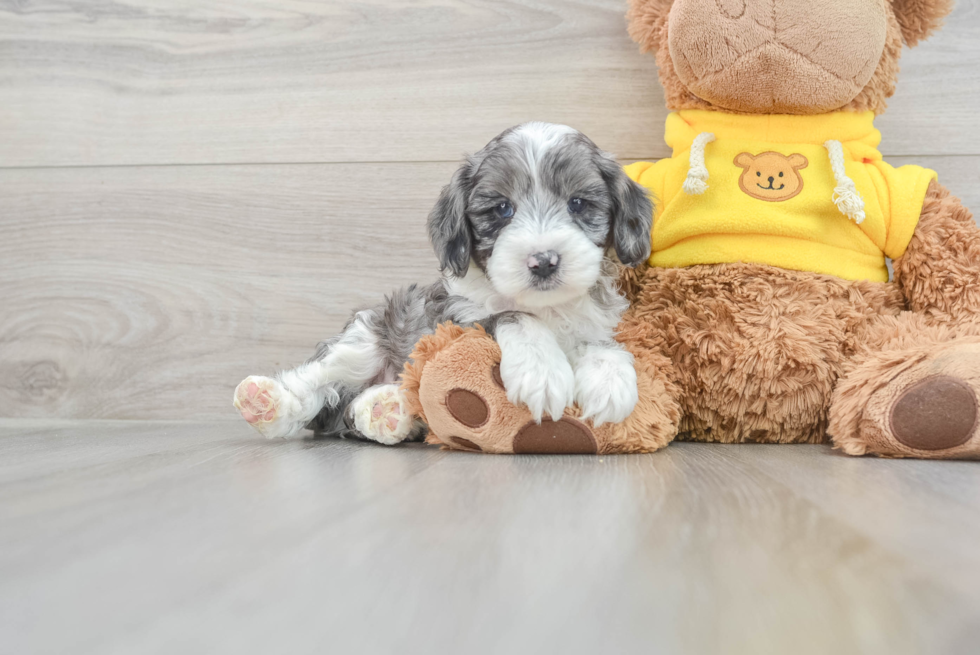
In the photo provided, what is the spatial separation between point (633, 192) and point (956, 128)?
1124 mm

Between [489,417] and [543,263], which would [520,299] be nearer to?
[543,263]

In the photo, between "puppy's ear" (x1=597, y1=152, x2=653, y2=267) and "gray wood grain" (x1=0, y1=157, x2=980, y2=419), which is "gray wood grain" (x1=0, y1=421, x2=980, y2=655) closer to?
"puppy's ear" (x1=597, y1=152, x2=653, y2=267)

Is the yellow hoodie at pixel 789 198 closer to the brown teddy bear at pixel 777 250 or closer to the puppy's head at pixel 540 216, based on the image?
the brown teddy bear at pixel 777 250

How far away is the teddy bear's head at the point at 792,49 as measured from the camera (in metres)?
1.57

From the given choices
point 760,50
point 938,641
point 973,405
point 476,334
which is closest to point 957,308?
point 973,405

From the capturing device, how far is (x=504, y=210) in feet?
5.01

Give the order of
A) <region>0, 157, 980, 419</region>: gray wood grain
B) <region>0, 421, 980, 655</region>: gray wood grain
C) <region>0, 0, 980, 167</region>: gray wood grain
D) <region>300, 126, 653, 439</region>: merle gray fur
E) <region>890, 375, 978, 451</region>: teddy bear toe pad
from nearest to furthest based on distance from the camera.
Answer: <region>0, 421, 980, 655</region>: gray wood grain → <region>890, 375, 978, 451</region>: teddy bear toe pad → <region>300, 126, 653, 439</region>: merle gray fur → <region>0, 0, 980, 167</region>: gray wood grain → <region>0, 157, 980, 419</region>: gray wood grain

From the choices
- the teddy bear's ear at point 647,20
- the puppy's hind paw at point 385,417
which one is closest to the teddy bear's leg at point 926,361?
the teddy bear's ear at point 647,20

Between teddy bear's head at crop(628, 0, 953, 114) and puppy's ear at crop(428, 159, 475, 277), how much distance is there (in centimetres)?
57

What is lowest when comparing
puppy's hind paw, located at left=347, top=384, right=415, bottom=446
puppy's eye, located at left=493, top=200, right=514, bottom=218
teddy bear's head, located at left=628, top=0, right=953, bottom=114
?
puppy's hind paw, located at left=347, top=384, right=415, bottom=446

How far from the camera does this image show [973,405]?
1.25 meters

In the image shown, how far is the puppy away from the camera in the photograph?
54.8 inches

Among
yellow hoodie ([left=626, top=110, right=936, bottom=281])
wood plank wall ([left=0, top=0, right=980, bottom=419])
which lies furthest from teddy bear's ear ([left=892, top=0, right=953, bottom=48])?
wood plank wall ([left=0, top=0, right=980, bottom=419])

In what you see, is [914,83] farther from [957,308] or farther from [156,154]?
[156,154]
